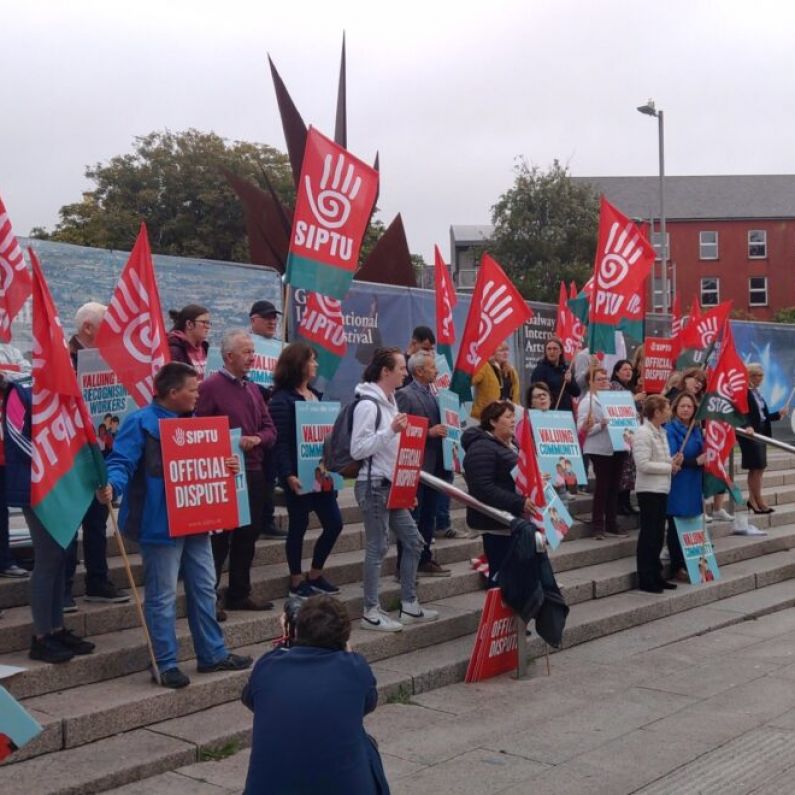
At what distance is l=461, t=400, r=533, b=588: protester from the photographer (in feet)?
25.4

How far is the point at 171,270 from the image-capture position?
10094 millimetres

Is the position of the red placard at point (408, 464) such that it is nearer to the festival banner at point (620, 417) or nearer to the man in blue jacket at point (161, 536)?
the man in blue jacket at point (161, 536)

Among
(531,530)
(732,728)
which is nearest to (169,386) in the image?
(531,530)

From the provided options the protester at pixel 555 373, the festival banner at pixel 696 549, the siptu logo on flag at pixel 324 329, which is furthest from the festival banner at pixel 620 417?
the siptu logo on flag at pixel 324 329

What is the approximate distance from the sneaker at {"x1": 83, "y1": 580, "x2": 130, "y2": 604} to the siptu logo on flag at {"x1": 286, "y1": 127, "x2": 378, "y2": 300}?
2755 millimetres

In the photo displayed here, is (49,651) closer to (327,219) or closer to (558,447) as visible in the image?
(327,219)

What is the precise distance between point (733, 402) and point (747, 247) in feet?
234

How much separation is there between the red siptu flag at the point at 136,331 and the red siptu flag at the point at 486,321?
4107mm

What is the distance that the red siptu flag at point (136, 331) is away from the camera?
6.79 metres

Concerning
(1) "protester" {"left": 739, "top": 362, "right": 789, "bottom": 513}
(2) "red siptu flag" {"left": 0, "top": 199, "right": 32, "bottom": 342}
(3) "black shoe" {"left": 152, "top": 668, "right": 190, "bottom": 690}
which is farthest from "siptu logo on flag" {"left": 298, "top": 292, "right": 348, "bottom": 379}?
(1) "protester" {"left": 739, "top": 362, "right": 789, "bottom": 513}

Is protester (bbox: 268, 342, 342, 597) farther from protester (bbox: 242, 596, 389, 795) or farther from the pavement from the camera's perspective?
protester (bbox: 242, 596, 389, 795)

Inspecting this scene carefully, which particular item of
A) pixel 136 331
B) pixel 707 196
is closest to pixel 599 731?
pixel 136 331

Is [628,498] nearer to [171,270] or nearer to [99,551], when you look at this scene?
[171,270]

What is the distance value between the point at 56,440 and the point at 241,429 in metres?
1.35
